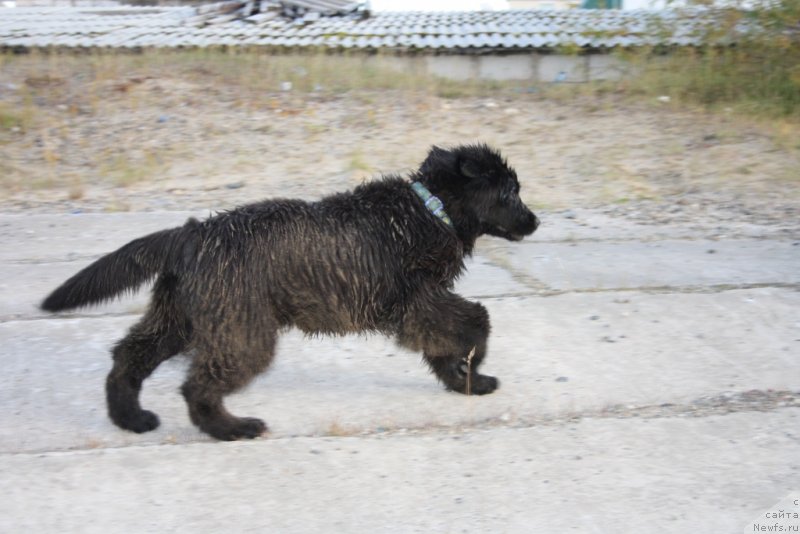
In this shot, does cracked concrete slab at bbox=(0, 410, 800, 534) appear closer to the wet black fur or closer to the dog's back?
the wet black fur

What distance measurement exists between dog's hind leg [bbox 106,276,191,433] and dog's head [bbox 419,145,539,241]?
1566 millimetres

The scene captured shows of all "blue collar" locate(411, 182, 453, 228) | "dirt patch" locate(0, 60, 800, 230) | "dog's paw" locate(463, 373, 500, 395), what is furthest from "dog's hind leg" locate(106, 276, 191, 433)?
"dirt patch" locate(0, 60, 800, 230)

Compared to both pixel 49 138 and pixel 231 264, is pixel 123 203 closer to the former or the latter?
pixel 49 138

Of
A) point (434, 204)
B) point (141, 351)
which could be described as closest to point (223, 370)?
point (141, 351)

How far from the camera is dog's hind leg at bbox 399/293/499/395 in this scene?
16.0 feet

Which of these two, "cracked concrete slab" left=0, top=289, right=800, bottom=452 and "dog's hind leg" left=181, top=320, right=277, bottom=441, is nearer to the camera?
"dog's hind leg" left=181, top=320, right=277, bottom=441

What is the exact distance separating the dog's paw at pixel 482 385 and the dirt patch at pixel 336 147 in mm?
4296

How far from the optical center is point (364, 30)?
17.3 metres

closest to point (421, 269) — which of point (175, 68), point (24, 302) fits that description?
point (24, 302)

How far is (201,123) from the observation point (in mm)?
12422

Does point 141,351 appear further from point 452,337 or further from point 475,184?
point 475,184

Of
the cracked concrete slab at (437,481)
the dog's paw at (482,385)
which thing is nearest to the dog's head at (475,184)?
the dog's paw at (482,385)

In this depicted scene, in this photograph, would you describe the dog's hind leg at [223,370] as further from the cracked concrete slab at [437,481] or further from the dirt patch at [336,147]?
the dirt patch at [336,147]

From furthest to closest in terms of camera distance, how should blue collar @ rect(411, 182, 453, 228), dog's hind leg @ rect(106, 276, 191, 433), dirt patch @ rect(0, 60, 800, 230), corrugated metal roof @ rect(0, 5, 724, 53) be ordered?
1. corrugated metal roof @ rect(0, 5, 724, 53)
2. dirt patch @ rect(0, 60, 800, 230)
3. blue collar @ rect(411, 182, 453, 228)
4. dog's hind leg @ rect(106, 276, 191, 433)
